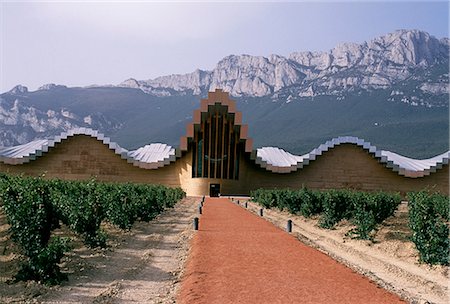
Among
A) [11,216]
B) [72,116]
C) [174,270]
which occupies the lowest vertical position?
[174,270]

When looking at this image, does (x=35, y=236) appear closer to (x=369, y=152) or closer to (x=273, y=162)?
(x=273, y=162)

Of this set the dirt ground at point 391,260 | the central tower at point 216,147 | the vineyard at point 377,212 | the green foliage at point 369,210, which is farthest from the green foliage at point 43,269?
the central tower at point 216,147

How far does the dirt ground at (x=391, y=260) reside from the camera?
31.8 ft

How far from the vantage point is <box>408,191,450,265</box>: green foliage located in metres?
12.2

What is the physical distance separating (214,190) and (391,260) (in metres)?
41.0

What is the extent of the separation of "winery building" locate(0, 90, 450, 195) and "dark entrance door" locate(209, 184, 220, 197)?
127 millimetres

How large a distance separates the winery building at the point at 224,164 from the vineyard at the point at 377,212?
833 inches

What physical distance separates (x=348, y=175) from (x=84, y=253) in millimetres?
44149

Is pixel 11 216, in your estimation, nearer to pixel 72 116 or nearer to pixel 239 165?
pixel 239 165

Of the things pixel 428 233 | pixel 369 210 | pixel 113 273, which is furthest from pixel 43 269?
pixel 369 210

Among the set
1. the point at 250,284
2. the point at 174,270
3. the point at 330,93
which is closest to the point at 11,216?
the point at 174,270

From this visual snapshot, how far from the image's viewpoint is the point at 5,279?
29.6 feet

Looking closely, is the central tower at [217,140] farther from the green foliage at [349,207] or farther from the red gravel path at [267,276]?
the red gravel path at [267,276]

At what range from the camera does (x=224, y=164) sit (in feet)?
175
